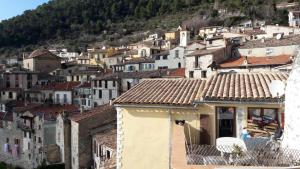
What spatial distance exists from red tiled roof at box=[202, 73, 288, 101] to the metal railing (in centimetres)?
191

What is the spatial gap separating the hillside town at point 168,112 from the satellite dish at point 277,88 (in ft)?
0.10

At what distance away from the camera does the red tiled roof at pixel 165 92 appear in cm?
1428

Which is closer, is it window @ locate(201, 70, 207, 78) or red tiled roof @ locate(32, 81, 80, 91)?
window @ locate(201, 70, 207, 78)

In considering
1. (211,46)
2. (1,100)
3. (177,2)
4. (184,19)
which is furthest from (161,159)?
(177,2)

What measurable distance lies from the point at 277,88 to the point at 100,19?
511 ft

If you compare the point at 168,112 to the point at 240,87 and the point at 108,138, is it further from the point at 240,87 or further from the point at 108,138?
the point at 108,138

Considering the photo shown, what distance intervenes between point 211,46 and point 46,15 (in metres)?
109

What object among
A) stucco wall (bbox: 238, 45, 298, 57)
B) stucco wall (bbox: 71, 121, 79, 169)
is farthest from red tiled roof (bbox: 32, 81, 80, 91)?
stucco wall (bbox: 238, 45, 298, 57)

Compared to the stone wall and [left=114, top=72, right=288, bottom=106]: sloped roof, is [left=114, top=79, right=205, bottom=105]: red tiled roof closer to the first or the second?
[left=114, top=72, right=288, bottom=106]: sloped roof

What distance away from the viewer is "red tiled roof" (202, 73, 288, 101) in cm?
1248

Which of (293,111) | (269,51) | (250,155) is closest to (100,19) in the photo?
(269,51)

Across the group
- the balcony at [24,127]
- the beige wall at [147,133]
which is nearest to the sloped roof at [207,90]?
the beige wall at [147,133]

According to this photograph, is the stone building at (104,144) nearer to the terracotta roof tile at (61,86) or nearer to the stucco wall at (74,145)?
the stucco wall at (74,145)

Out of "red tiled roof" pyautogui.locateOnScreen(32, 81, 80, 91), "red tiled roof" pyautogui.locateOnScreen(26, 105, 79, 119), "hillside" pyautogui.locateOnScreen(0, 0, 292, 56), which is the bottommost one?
"red tiled roof" pyautogui.locateOnScreen(26, 105, 79, 119)
